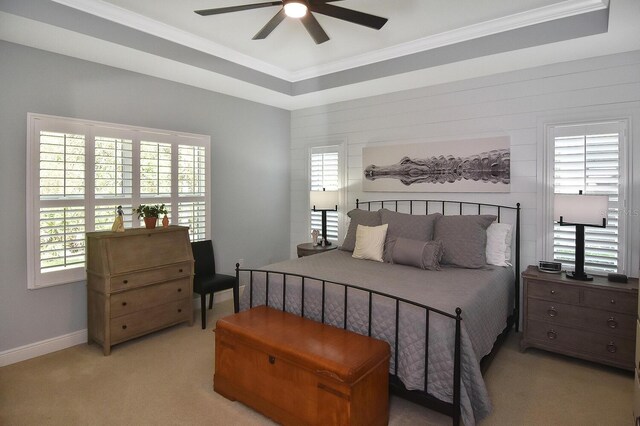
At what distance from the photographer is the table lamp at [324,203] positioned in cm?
495

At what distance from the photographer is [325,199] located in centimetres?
498

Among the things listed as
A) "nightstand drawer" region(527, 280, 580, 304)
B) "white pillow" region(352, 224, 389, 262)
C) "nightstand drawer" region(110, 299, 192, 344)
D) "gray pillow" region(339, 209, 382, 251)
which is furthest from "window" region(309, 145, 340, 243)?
"nightstand drawer" region(527, 280, 580, 304)

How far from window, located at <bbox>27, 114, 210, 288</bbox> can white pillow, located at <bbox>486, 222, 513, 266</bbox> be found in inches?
128

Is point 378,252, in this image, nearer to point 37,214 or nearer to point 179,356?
→ point 179,356

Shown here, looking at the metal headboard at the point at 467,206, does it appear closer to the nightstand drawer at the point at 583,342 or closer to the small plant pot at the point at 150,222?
the nightstand drawer at the point at 583,342

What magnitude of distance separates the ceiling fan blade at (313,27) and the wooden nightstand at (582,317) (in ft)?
A: 8.54

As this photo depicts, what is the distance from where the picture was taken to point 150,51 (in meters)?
3.39

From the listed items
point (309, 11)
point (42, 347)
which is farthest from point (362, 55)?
point (42, 347)

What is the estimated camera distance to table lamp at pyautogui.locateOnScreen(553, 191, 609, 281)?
9.86ft

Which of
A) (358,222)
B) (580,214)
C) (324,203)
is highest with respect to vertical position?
(324,203)

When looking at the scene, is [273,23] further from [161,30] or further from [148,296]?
[148,296]

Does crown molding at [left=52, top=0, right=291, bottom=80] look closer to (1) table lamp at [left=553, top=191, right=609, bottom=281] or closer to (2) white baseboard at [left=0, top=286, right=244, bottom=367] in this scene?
(2) white baseboard at [left=0, top=286, right=244, bottom=367]

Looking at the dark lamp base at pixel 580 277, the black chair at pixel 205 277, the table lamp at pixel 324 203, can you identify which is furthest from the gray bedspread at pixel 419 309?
the table lamp at pixel 324 203

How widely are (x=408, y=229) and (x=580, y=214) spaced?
4.67 ft
